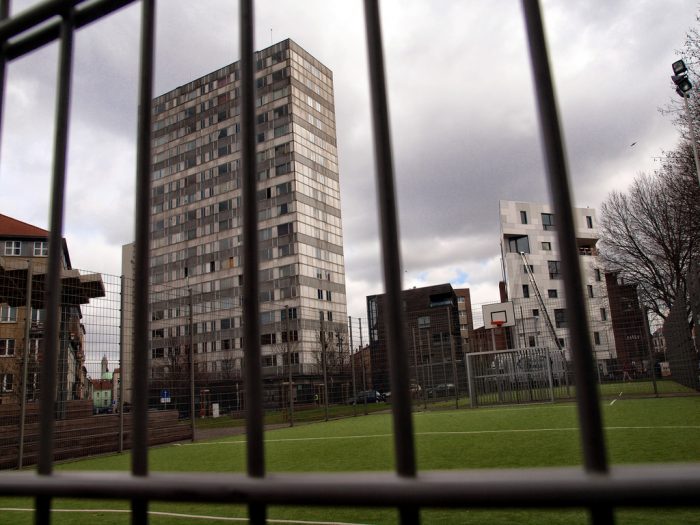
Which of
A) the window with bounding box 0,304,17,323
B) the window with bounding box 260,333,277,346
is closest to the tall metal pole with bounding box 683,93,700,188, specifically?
the window with bounding box 0,304,17,323

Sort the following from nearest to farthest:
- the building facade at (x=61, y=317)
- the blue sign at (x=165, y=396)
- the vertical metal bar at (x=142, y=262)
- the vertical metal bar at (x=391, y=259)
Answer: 1. the vertical metal bar at (x=391, y=259)
2. the vertical metal bar at (x=142, y=262)
3. the building facade at (x=61, y=317)
4. the blue sign at (x=165, y=396)

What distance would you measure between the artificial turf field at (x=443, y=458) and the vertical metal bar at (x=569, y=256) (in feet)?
7.43

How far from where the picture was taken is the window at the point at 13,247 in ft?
132

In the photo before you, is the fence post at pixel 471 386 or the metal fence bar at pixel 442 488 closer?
the metal fence bar at pixel 442 488

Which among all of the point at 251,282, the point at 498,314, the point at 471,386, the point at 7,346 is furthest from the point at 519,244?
the point at 251,282

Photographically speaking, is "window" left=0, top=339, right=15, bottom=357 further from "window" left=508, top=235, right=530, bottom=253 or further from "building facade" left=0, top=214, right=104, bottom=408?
"window" left=508, top=235, right=530, bottom=253

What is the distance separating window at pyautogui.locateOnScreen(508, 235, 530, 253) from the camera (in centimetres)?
4725

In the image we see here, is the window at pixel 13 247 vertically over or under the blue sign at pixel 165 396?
over

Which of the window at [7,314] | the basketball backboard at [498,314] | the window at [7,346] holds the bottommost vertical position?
the window at [7,346]

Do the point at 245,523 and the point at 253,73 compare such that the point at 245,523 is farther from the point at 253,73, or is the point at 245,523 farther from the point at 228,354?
the point at 228,354

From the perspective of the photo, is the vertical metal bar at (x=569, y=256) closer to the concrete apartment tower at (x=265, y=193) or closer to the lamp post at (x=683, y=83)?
the lamp post at (x=683, y=83)

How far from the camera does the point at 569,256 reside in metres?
0.68

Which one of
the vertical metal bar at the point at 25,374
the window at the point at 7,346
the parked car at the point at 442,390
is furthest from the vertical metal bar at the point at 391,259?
the parked car at the point at 442,390

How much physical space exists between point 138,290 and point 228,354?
43953 mm
